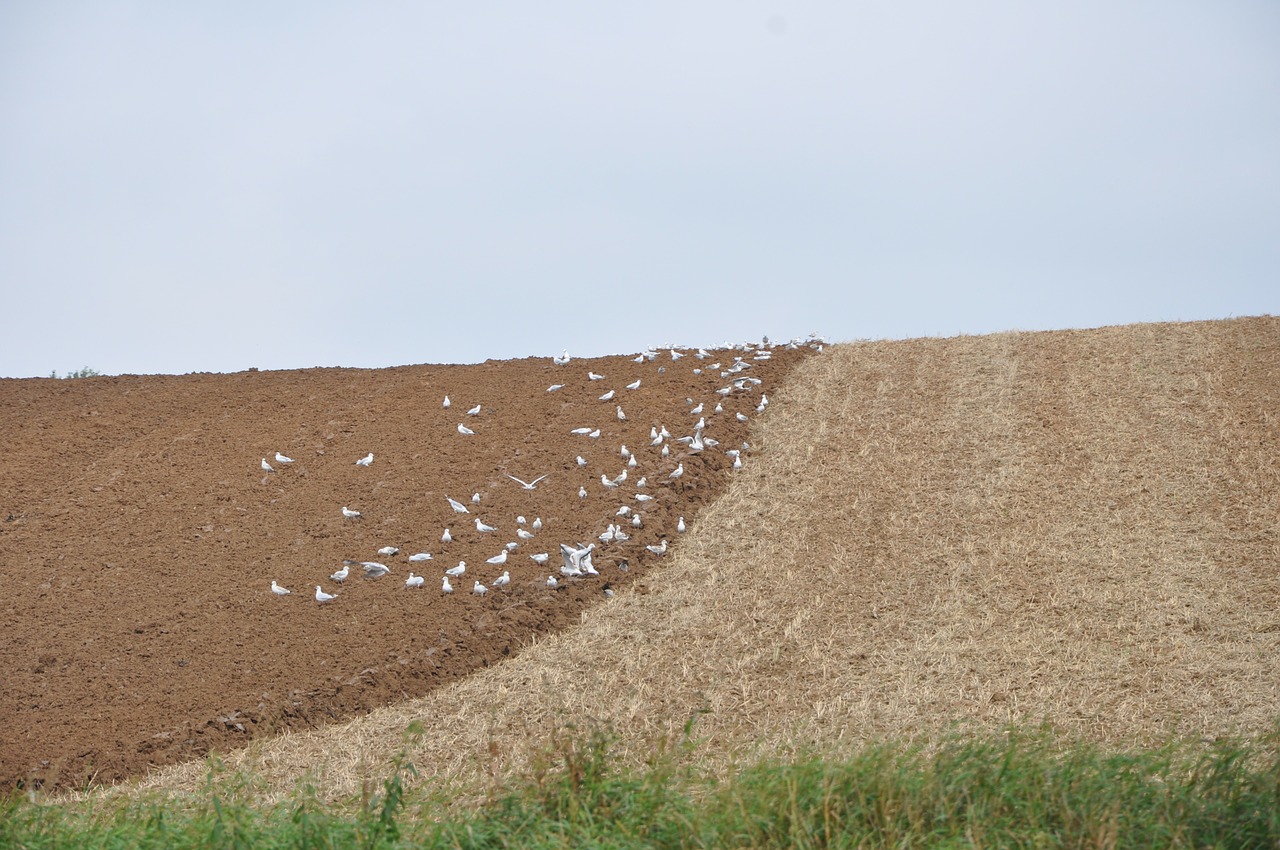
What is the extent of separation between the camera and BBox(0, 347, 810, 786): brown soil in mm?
9375

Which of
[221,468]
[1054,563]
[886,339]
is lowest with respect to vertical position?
[1054,563]

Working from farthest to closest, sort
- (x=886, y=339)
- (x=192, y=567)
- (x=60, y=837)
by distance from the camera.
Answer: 1. (x=886, y=339)
2. (x=192, y=567)
3. (x=60, y=837)

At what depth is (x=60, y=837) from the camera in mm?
6156

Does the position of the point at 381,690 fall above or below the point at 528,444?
below

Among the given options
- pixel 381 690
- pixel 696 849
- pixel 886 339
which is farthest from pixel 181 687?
pixel 886 339

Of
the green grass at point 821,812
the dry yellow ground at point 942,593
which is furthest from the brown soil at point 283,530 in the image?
the green grass at point 821,812

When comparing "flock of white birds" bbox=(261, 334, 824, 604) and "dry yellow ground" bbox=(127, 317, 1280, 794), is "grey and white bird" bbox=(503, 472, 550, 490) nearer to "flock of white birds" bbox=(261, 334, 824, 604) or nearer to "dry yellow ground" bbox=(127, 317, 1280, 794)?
"flock of white birds" bbox=(261, 334, 824, 604)

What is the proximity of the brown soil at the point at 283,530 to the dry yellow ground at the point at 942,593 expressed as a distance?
579 millimetres

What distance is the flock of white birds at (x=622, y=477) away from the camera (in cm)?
1127

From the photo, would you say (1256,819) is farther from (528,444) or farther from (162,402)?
(162,402)

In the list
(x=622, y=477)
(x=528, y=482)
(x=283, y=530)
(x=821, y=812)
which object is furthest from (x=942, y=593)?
(x=283, y=530)

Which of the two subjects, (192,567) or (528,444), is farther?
(528,444)

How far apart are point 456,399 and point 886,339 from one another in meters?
7.79

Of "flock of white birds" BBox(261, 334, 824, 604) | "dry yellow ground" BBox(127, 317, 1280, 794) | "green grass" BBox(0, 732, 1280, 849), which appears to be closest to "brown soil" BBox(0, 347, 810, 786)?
"flock of white birds" BBox(261, 334, 824, 604)
